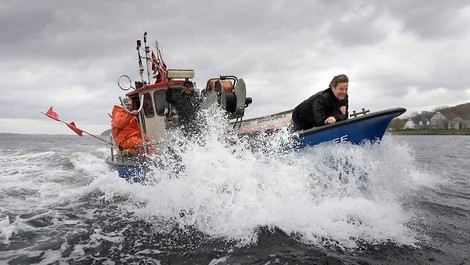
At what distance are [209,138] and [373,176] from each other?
9.73 feet

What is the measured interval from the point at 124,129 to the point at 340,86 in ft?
20.2

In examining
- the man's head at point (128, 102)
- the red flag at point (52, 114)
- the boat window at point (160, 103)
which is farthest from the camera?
the red flag at point (52, 114)

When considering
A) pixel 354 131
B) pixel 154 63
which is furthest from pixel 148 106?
pixel 354 131

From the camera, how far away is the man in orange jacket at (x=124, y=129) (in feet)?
31.6

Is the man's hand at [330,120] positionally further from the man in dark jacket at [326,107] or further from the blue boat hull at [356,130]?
the blue boat hull at [356,130]

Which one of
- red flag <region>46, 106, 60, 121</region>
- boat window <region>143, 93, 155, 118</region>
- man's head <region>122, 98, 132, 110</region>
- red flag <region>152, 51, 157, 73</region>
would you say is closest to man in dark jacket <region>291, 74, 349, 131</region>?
boat window <region>143, 93, 155, 118</region>

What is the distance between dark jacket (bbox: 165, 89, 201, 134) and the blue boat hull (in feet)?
12.2

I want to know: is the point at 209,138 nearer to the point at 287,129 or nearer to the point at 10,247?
the point at 287,129

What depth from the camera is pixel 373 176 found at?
19.9 ft

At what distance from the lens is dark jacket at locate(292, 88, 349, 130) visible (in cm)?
602

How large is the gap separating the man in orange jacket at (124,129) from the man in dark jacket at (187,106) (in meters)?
1.27

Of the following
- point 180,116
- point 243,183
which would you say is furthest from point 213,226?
point 180,116

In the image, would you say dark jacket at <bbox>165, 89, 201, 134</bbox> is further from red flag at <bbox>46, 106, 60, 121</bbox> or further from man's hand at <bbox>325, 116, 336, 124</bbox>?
red flag at <bbox>46, 106, 60, 121</bbox>

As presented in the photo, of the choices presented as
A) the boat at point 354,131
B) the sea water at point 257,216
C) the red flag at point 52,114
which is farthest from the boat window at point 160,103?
the boat at point 354,131
